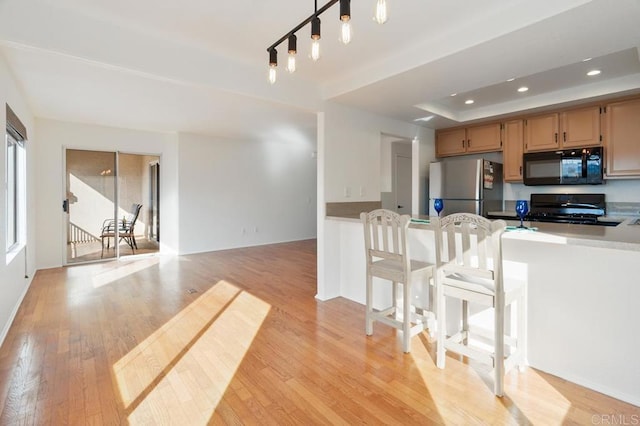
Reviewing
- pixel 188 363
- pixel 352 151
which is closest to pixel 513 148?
pixel 352 151

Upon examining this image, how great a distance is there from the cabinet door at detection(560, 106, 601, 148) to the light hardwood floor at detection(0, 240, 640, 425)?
3211 mm

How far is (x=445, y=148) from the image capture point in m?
5.13

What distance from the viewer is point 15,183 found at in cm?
380

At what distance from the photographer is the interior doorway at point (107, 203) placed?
5.36m

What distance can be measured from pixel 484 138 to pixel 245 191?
478 cm

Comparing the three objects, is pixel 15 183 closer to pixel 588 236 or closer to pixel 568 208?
pixel 588 236

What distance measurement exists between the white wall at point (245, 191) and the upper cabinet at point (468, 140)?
2.68 metres

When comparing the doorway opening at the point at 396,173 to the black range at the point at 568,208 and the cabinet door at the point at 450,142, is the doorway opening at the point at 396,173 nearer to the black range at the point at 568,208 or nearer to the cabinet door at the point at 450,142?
the cabinet door at the point at 450,142

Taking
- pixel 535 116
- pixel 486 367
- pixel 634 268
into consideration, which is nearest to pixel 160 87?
pixel 486 367

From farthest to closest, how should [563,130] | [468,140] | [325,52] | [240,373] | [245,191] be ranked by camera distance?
[245,191]
[468,140]
[563,130]
[325,52]
[240,373]

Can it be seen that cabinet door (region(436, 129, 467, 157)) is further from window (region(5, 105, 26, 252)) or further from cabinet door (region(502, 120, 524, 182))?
window (region(5, 105, 26, 252))

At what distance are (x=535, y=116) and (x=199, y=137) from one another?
5707 mm

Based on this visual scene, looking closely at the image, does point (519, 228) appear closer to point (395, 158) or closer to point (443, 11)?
point (443, 11)

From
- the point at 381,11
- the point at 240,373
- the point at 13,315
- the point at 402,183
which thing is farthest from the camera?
the point at 402,183
